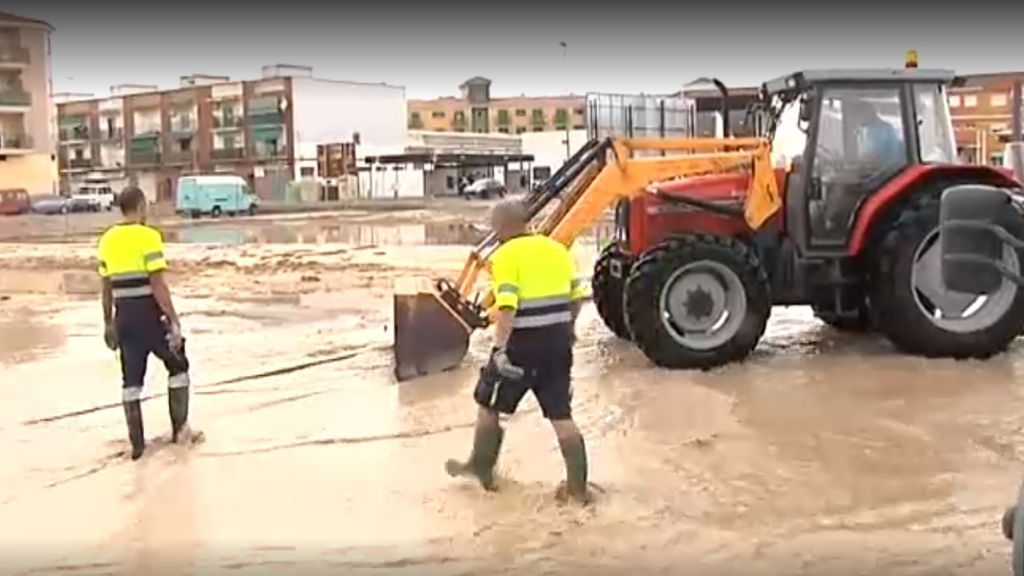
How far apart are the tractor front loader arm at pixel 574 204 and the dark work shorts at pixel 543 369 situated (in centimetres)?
314

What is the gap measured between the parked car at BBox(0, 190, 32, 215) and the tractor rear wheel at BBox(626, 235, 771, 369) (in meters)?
48.1

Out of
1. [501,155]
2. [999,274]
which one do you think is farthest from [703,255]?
[501,155]

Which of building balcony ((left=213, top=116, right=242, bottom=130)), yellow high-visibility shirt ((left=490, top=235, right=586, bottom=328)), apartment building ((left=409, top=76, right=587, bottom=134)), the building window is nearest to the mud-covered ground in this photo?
yellow high-visibility shirt ((left=490, top=235, right=586, bottom=328))

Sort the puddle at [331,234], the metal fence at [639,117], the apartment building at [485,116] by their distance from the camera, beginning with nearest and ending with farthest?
1. the metal fence at [639,117]
2. the puddle at [331,234]
3. the apartment building at [485,116]

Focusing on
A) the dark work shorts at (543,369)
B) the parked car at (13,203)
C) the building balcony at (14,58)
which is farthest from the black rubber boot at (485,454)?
the building balcony at (14,58)

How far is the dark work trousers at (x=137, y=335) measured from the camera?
280 inches

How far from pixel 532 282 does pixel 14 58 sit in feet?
190

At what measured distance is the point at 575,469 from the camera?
600 centimetres

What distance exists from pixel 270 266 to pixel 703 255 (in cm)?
1321

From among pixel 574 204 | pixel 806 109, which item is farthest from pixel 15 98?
pixel 806 109

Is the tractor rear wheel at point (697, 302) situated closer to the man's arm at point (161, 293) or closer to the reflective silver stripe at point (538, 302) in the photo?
the reflective silver stripe at point (538, 302)

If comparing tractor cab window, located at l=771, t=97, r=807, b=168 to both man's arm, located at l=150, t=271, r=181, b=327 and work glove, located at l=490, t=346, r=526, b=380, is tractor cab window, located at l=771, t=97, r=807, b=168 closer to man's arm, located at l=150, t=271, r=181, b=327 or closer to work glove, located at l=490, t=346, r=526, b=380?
work glove, located at l=490, t=346, r=526, b=380

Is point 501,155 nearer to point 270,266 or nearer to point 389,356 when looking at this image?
point 270,266

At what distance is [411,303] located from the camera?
9078 mm
